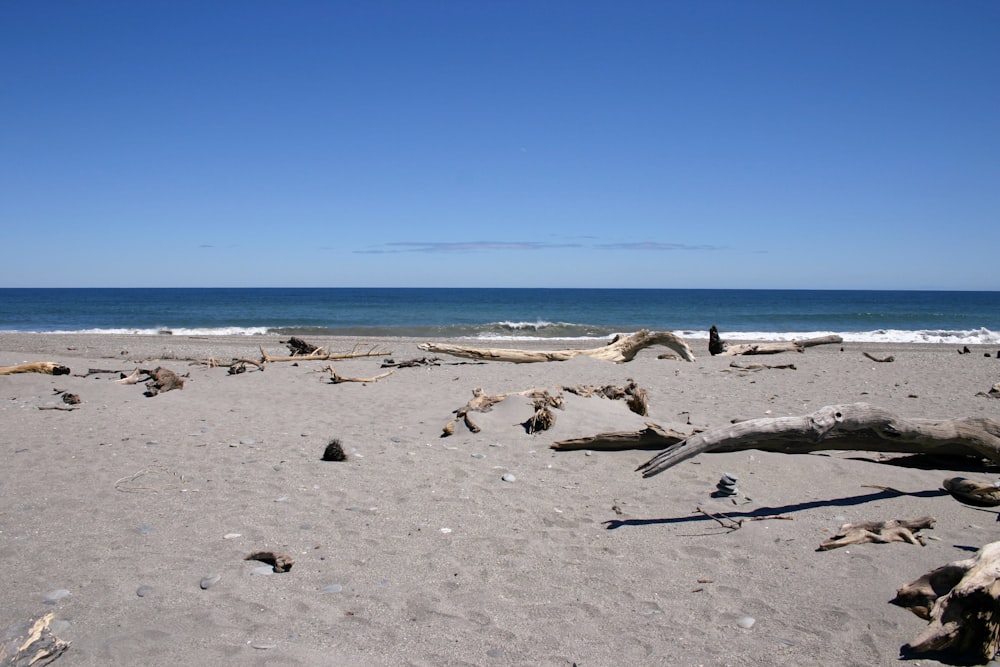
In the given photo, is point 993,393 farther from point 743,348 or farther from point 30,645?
point 30,645

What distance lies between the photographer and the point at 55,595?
3043 mm

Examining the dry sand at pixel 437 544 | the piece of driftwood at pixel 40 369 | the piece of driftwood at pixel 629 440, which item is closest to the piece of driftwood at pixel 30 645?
the dry sand at pixel 437 544

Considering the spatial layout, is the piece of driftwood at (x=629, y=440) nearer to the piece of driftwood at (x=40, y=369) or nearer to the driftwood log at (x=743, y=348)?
the piece of driftwood at (x=40, y=369)

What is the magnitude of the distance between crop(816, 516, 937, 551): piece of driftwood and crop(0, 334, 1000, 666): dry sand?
0.08 m

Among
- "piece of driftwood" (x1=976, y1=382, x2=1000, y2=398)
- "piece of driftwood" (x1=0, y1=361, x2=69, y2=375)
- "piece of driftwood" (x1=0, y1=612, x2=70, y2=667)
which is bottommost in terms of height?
"piece of driftwood" (x1=0, y1=612, x2=70, y2=667)

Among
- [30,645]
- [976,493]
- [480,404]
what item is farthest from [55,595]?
[976,493]

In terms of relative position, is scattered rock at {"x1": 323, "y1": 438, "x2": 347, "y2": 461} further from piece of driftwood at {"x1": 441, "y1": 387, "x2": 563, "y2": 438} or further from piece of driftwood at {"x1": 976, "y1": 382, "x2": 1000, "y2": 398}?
piece of driftwood at {"x1": 976, "y1": 382, "x2": 1000, "y2": 398}

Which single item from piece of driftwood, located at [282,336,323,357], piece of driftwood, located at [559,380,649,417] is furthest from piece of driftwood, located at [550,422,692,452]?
piece of driftwood, located at [282,336,323,357]

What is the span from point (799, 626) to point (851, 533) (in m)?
1.18

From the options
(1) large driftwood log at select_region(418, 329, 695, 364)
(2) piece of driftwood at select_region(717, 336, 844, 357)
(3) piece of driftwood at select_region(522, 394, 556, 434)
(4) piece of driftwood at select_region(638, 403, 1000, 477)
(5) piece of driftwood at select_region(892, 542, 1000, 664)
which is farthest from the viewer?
(2) piece of driftwood at select_region(717, 336, 844, 357)

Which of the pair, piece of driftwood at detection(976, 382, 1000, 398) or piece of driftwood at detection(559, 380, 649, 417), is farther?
piece of driftwood at detection(976, 382, 1000, 398)

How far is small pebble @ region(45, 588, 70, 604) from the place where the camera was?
2.99m

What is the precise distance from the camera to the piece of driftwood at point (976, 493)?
4.40m

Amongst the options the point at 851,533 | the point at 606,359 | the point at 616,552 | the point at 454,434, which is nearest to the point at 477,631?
the point at 616,552
